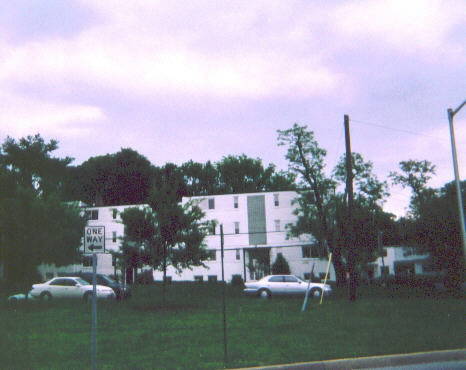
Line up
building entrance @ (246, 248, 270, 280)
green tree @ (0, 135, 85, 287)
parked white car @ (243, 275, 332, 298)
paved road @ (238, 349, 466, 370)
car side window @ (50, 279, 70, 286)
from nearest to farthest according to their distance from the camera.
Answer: paved road @ (238, 349, 466, 370)
car side window @ (50, 279, 70, 286)
green tree @ (0, 135, 85, 287)
parked white car @ (243, 275, 332, 298)
building entrance @ (246, 248, 270, 280)

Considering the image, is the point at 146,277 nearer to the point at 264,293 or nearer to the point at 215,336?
the point at 264,293

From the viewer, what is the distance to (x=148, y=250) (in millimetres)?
22609

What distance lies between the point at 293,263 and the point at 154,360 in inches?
2121

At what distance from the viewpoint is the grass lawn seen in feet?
32.6

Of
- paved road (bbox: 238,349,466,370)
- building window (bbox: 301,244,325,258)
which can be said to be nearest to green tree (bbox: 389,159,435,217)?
building window (bbox: 301,244,325,258)

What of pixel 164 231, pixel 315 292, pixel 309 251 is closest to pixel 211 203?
pixel 309 251

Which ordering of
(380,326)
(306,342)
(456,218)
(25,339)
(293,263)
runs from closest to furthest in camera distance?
1. (306,342)
2. (25,339)
3. (380,326)
4. (456,218)
5. (293,263)

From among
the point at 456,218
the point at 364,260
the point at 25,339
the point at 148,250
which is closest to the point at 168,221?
the point at 148,250

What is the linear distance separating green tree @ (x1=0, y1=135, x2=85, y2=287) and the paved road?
2510 centimetres

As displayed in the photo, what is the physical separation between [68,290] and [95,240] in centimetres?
2360

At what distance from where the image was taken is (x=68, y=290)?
30781 millimetres

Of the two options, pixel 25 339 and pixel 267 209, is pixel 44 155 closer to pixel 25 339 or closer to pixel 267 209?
pixel 267 209

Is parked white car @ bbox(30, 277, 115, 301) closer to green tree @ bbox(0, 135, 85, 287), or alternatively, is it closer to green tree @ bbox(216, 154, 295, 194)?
green tree @ bbox(0, 135, 85, 287)

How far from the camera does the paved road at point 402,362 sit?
9227mm
